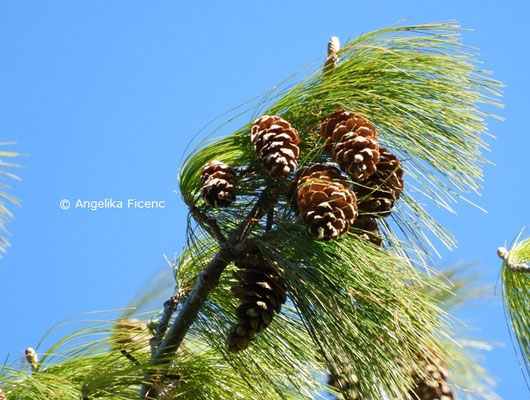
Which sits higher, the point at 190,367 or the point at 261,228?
the point at 261,228

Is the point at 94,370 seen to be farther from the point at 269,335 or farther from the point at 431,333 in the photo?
the point at 431,333

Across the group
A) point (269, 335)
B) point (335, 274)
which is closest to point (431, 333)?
point (335, 274)

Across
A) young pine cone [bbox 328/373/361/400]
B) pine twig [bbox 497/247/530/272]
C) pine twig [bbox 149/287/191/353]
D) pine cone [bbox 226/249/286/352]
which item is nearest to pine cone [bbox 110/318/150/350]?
pine twig [bbox 149/287/191/353]

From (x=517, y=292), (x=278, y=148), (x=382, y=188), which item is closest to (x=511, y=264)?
(x=517, y=292)

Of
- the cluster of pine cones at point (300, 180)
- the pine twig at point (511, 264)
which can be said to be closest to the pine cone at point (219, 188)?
the cluster of pine cones at point (300, 180)

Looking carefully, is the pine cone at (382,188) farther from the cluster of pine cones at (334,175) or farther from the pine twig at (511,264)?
the pine twig at (511,264)

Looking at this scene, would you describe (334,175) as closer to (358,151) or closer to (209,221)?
(358,151)

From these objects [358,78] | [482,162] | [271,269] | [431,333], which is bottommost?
[431,333]
